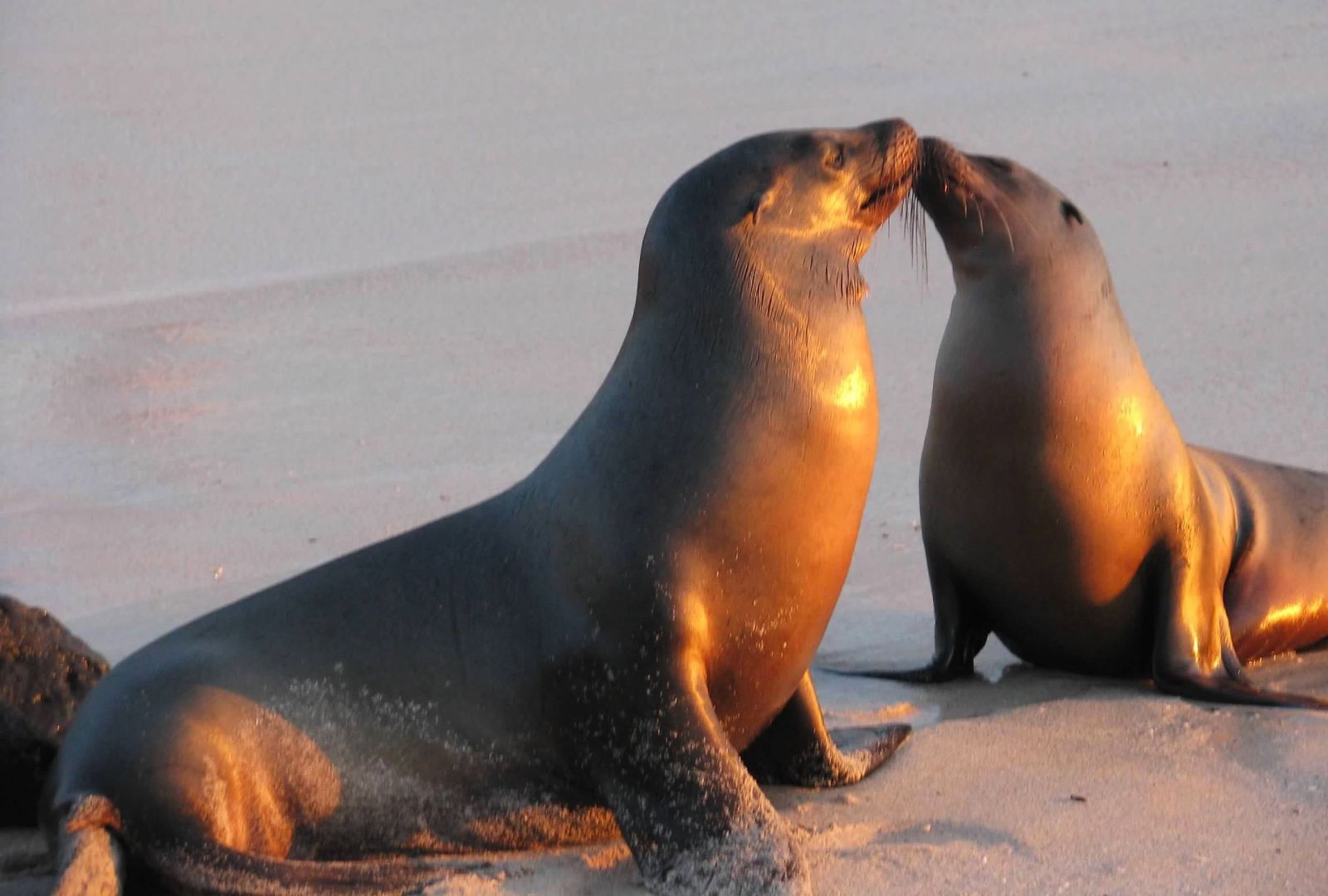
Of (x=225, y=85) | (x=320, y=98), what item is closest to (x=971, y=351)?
(x=320, y=98)

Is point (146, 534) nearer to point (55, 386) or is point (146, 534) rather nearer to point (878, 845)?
point (55, 386)

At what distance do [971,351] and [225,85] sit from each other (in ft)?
37.7

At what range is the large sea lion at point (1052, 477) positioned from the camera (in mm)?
5332

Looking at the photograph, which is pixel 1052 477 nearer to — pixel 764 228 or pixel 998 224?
pixel 998 224

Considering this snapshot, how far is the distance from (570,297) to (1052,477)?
15.8 feet

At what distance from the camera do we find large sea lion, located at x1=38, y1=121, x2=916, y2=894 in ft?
12.6

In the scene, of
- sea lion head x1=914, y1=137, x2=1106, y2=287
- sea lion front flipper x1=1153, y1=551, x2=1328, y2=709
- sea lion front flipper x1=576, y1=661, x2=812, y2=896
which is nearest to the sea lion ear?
sea lion front flipper x1=576, y1=661, x2=812, y2=896

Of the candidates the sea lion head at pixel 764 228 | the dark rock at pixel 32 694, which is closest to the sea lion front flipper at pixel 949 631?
the sea lion head at pixel 764 228

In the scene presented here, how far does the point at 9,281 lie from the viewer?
1127cm

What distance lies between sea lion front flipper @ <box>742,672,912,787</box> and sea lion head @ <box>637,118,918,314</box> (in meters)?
0.87

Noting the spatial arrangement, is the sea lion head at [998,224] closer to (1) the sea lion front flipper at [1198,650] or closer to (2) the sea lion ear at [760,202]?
(1) the sea lion front flipper at [1198,650]

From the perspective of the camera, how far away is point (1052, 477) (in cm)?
532

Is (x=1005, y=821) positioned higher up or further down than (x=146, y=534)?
higher up

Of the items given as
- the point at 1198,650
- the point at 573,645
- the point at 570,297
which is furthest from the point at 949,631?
the point at 570,297
